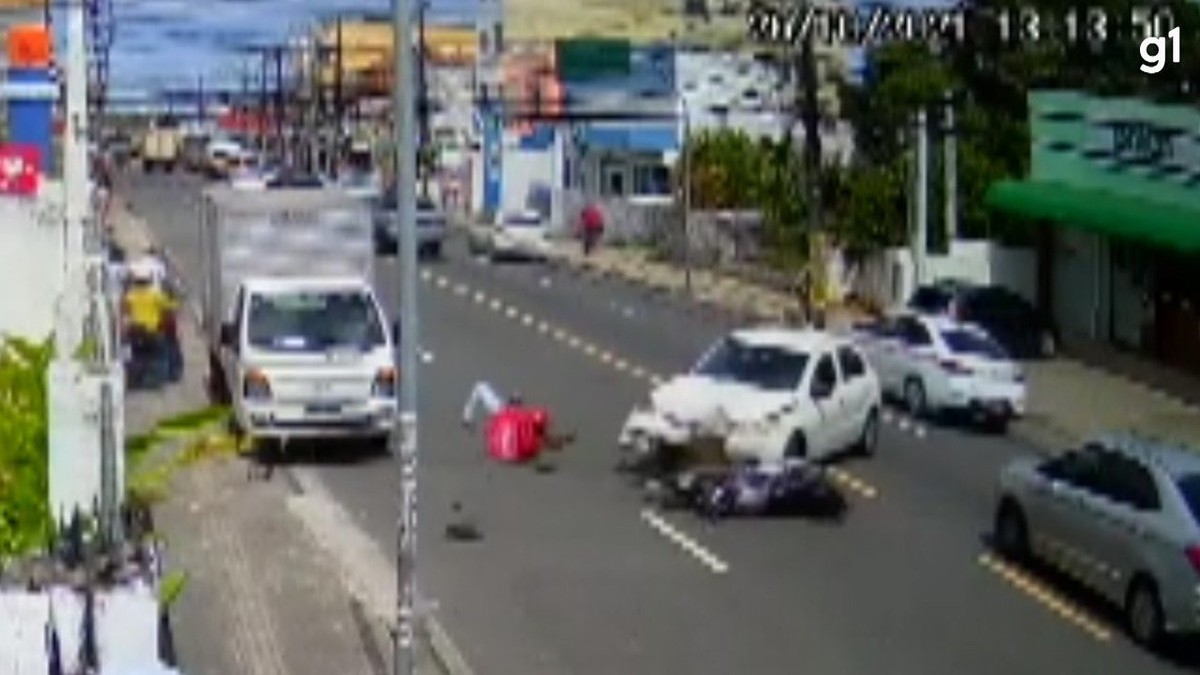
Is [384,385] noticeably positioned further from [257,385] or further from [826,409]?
[826,409]

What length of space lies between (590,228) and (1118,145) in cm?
3110

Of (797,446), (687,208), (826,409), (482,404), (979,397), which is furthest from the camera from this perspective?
(687,208)

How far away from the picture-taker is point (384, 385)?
30.0 metres

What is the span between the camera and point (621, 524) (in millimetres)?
26016

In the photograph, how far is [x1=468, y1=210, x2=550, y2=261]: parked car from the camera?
72062 mm

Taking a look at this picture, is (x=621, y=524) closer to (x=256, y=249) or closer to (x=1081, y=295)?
(x=256, y=249)

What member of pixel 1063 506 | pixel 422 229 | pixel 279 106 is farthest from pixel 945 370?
pixel 279 106

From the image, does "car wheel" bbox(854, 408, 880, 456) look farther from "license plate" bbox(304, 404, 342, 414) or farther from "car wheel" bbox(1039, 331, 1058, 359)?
"car wheel" bbox(1039, 331, 1058, 359)

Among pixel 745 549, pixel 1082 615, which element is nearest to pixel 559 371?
pixel 745 549

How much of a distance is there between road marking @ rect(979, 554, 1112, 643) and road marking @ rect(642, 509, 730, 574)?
2.51 metres

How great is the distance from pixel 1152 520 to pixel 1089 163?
2589 centimetres

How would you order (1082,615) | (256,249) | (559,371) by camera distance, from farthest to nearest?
(559,371)
(256,249)
(1082,615)

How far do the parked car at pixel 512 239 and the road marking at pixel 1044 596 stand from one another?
47.7 metres

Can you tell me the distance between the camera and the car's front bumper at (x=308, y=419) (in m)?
29.6
